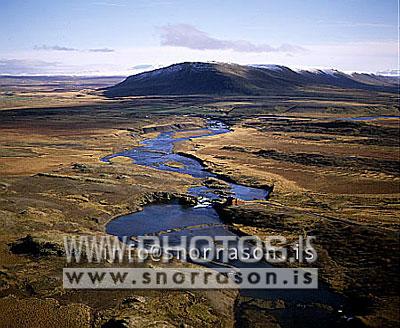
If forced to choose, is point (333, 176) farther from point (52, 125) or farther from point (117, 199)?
point (52, 125)

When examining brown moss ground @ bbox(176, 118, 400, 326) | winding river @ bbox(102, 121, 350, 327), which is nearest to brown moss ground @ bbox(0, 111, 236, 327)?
winding river @ bbox(102, 121, 350, 327)

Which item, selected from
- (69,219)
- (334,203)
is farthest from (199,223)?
(334,203)

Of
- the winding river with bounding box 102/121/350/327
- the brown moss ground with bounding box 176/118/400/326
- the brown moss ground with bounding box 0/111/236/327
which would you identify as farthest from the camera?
the brown moss ground with bounding box 176/118/400/326

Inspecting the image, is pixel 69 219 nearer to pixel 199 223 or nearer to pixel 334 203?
pixel 199 223

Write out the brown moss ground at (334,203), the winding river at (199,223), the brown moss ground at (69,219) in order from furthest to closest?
1. the brown moss ground at (334,203)
2. the winding river at (199,223)
3. the brown moss ground at (69,219)

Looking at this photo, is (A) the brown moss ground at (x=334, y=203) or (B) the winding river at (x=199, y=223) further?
(A) the brown moss ground at (x=334, y=203)

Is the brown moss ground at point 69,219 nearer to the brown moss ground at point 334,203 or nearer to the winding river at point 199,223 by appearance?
the winding river at point 199,223

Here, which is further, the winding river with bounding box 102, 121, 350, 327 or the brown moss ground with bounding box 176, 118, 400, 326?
the brown moss ground with bounding box 176, 118, 400, 326

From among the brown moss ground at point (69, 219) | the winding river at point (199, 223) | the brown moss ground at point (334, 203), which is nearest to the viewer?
the brown moss ground at point (69, 219)

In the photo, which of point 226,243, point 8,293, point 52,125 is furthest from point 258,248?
point 52,125

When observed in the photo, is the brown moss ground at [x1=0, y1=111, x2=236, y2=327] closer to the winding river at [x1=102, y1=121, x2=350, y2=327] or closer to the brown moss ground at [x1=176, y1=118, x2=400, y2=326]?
the winding river at [x1=102, y1=121, x2=350, y2=327]

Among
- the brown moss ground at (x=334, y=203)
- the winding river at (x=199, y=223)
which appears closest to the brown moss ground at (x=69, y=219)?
the winding river at (x=199, y=223)

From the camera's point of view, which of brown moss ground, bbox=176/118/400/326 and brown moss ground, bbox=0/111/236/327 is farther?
brown moss ground, bbox=176/118/400/326

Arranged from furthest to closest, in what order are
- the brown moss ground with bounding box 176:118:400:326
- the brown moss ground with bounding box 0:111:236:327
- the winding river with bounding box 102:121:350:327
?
the brown moss ground with bounding box 176:118:400:326, the winding river with bounding box 102:121:350:327, the brown moss ground with bounding box 0:111:236:327
